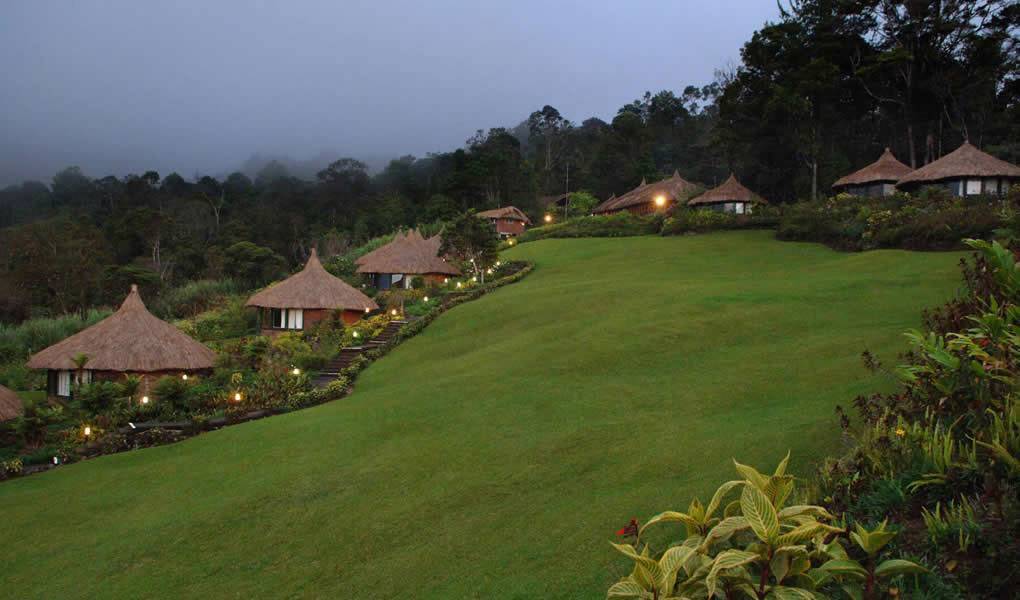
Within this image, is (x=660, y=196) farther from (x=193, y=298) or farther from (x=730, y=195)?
(x=193, y=298)

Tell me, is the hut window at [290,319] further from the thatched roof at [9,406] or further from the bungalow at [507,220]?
the bungalow at [507,220]

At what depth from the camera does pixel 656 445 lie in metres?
9.41

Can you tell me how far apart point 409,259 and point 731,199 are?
67.2 feet

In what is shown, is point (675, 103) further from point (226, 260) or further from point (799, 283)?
point (799, 283)

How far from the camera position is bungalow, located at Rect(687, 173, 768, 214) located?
44.8m

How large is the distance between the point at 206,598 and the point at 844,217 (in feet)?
100

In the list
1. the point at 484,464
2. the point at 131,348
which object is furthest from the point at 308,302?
the point at 484,464

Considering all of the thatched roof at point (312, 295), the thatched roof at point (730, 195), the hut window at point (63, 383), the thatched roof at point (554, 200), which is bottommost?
the hut window at point (63, 383)

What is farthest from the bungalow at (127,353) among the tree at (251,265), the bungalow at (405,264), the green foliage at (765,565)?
the tree at (251,265)

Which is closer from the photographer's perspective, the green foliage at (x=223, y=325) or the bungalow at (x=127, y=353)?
the bungalow at (x=127, y=353)

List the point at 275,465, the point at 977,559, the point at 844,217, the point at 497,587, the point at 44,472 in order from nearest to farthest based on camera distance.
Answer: the point at 977,559 → the point at 497,587 → the point at 275,465 → the point at 44,472 → the point at 844,217

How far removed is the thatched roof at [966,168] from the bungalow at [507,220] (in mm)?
32350

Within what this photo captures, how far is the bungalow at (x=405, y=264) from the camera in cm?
4019

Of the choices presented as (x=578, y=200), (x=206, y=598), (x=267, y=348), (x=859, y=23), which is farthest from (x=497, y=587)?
(x=578, y=200)
